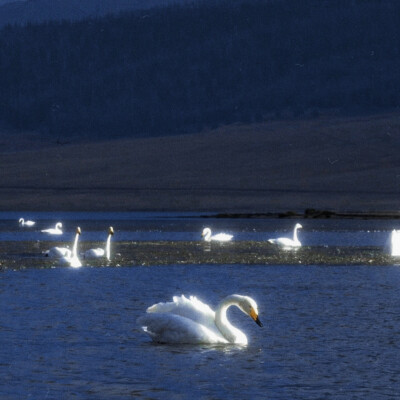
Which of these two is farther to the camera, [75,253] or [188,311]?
[75,253]

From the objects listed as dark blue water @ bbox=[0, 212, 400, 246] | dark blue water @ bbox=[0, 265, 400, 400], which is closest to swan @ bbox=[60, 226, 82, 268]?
dark blue water @ bbox=[0, 265, 400, 400]

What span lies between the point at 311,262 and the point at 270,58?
15192 cm

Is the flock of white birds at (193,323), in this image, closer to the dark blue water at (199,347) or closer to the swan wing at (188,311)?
the swan wing at (188,311)

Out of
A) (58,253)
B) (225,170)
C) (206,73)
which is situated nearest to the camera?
(58,253)

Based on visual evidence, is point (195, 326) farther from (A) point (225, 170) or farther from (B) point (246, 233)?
(A) point (225, 170)

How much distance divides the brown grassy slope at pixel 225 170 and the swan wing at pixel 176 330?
82.1 metres

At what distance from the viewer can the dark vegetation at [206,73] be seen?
176000 millimetres

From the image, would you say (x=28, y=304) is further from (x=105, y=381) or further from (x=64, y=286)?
(x=105, y=381)

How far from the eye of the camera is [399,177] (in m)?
125

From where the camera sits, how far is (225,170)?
136m

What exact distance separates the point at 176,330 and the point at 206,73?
17252 cm

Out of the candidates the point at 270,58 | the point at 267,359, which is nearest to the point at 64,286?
the point at 267,359

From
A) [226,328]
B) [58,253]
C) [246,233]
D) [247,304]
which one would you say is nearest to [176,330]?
[226,328]

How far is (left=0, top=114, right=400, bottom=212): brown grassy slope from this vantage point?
113375mm
